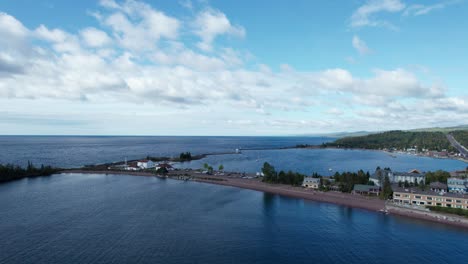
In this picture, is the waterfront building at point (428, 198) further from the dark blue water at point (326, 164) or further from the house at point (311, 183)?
the dark blue water at point (326, 164)

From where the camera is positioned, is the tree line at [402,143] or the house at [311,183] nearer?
the house at [311,183]

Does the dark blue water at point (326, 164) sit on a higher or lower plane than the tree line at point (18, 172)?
lower

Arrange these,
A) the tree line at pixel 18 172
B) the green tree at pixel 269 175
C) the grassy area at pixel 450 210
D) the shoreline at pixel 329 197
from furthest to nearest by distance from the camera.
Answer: the tree line at pixel 18 172
the green tree at pixel 269 175
the shoreline at pixel 329 197
the grassy area at pixel 450 210

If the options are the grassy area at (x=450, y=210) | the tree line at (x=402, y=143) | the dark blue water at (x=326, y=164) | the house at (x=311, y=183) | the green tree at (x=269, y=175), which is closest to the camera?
the grassy area at (x=450, y=210)

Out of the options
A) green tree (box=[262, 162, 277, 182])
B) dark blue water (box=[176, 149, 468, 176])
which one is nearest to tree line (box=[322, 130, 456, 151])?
dark blue water (box=[176, 149, 468, 176])

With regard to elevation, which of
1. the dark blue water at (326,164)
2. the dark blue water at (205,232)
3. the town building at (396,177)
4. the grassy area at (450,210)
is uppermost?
the town building at (396,177)

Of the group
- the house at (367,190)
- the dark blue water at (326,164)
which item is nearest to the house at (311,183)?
the house at (367,190)
